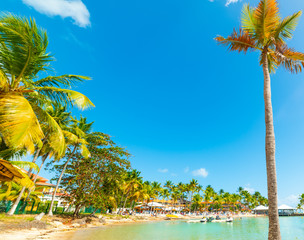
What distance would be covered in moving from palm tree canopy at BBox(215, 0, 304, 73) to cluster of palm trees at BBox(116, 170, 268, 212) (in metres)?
33.2

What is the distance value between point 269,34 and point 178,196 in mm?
81115

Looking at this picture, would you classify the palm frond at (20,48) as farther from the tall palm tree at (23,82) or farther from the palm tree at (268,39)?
the palm tree at (268,39)

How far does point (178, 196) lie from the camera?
7969 cm

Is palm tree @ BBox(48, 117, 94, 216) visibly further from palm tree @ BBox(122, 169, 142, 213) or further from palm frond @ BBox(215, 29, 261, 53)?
palm tree @ BBox(122, 169, 142, 213)

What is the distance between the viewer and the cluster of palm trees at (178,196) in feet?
148


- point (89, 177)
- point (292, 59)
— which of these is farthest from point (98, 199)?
point (292, 59)

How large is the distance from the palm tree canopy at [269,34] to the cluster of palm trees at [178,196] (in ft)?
109

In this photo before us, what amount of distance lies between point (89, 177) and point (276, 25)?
75.7 feet

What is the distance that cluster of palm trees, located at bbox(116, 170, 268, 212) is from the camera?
45.0 meters

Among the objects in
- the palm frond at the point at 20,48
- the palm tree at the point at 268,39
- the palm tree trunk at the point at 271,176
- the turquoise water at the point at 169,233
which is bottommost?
the turquoise water at the point at 169,233

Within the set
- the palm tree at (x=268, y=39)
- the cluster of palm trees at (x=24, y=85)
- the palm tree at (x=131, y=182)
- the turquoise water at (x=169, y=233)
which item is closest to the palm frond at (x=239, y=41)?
the palm tree at (x=268, y=39)

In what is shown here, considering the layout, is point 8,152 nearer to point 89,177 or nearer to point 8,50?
point 8,50

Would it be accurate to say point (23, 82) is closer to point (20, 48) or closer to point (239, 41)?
point (20, 48)

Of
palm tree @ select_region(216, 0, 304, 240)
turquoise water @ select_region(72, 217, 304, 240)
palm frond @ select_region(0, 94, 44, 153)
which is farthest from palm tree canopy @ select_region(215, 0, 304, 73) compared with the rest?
turquoise water @ select_region(72, 217, 304, 240)
